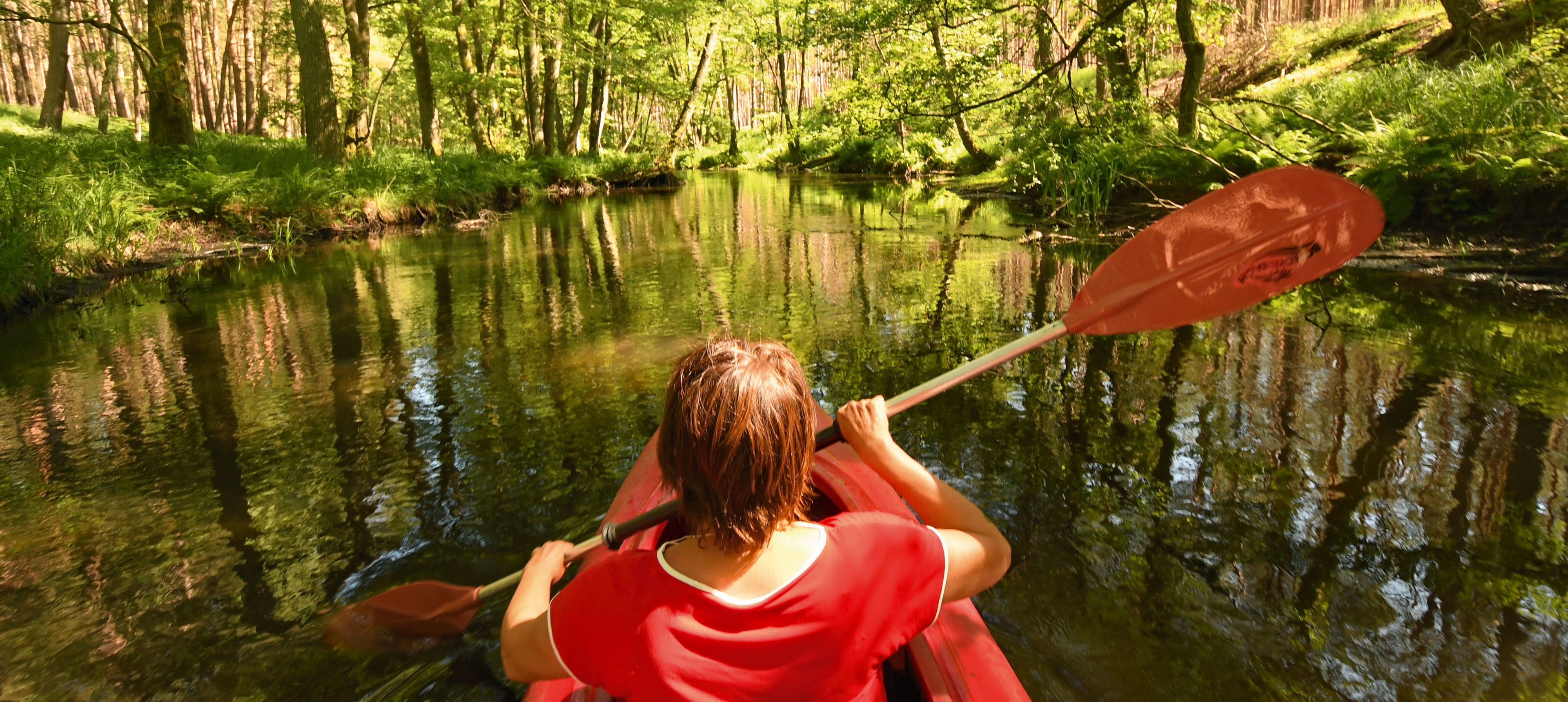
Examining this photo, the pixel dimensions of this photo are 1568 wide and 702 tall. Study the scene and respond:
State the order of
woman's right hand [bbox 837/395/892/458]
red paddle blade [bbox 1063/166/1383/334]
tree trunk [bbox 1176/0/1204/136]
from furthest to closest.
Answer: tree trunk [bbox 1176/0/1204/136] < red paddle blade [bbox 1063/166/1383/334] < woman's right hand [bbox 837/395/892/458]

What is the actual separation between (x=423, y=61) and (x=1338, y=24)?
16.2 meters

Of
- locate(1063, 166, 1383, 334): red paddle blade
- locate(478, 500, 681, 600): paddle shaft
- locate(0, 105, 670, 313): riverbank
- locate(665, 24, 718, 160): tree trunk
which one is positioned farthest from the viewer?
locate(665, 24, 718, 160): tree trunk

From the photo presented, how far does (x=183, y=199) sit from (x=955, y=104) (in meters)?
8.33

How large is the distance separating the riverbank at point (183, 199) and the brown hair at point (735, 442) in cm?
710

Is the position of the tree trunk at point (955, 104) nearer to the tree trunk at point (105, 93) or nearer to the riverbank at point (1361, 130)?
the riverbank at point (1361, 130)

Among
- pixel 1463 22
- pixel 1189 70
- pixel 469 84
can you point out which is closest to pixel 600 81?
pixel 469 84

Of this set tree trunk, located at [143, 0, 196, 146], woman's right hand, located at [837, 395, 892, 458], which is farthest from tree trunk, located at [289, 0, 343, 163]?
woman's right hand, located at [837, 395, 892, 458]

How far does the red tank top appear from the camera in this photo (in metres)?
1.20

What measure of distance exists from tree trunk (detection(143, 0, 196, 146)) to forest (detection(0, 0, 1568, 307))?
29 millimetres

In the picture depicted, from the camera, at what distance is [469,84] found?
19.1 meters

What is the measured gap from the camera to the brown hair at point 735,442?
4.04 ft

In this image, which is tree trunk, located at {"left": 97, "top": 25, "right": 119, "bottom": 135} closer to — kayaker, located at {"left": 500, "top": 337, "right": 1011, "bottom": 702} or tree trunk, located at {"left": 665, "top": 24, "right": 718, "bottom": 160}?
tree trunk, located at {"left": 665, "top": 24, "right": 718, "bottom": 160}

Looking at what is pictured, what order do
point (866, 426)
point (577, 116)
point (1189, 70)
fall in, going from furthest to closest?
Answer: point (577, 116) → point (1189, 70) → point (866, 426)

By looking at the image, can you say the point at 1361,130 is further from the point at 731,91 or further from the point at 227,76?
the point at 731,91
